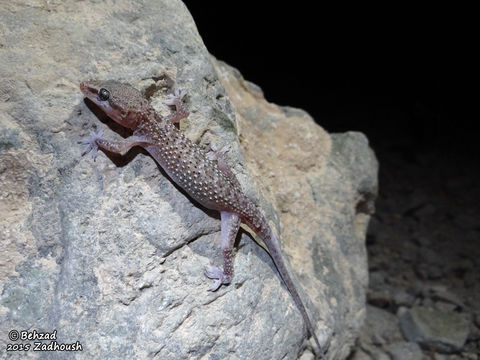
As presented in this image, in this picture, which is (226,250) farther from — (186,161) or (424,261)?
(424,261)

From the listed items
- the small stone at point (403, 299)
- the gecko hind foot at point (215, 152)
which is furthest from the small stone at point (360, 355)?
the gecko hind foot at point (215, 152)

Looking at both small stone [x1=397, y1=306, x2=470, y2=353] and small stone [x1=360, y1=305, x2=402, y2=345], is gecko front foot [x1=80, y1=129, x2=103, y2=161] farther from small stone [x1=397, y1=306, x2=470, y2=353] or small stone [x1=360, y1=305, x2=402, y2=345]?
small stone [x1=397, y1=306, x2=470, y2=353]

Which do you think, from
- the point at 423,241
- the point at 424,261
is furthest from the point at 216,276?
the point at 423,241

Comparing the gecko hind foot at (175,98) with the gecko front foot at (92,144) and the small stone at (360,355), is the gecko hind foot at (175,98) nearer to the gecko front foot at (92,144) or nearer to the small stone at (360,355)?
the gecko front foot at (92,144)

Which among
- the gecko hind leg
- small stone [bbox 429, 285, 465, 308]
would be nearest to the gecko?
the gecko hind leg

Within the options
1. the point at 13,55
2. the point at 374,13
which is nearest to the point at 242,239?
the point at 13,55

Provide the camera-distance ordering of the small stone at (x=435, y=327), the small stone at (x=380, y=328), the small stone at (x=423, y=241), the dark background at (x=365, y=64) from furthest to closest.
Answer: the dark background at (x=365, y=64) → the small stone at (x=423, y=241) → the small stone at (x=380, y=328) → the small stone at (x=435, y=327)
